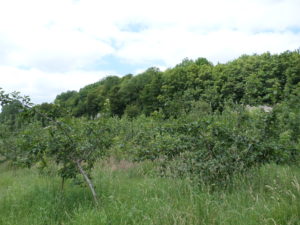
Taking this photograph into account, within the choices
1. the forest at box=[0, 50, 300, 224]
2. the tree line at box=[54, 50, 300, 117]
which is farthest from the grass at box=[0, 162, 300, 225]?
the tree line at box=[54, 50, 300, 117]

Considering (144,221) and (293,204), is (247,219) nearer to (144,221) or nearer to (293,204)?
(293,204)

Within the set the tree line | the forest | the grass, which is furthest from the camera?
the tree line

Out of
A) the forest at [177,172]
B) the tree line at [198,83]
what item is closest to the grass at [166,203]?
the forest at [177,172]

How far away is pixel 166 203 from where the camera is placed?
3.51 meters

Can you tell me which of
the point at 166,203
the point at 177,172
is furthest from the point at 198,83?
the point at 166,203

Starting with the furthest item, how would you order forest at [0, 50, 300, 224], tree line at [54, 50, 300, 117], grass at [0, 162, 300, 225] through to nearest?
1. tree line at [54, 50, 300, 117]
2. forest at [0, 50, 300, 224]
3. grass at [0, 162, 300, 225]

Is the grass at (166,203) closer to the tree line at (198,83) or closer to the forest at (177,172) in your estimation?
the forest at (177,172)

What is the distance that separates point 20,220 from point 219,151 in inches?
127

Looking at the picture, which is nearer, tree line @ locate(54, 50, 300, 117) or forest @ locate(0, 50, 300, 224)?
forest @ locate(0, 50, 300, 224)

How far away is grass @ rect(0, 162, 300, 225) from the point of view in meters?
2.98

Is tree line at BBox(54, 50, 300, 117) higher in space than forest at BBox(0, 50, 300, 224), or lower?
higher

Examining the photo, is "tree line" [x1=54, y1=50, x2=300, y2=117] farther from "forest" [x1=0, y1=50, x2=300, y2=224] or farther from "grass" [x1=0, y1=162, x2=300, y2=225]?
"grass" [x1=0, y1=162, x2=300, y2=225]

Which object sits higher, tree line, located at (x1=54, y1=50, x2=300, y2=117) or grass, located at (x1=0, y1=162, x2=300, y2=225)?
tree line, located at (x1=54, y1=50, x2=300, y2=117)

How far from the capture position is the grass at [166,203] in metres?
2.98
